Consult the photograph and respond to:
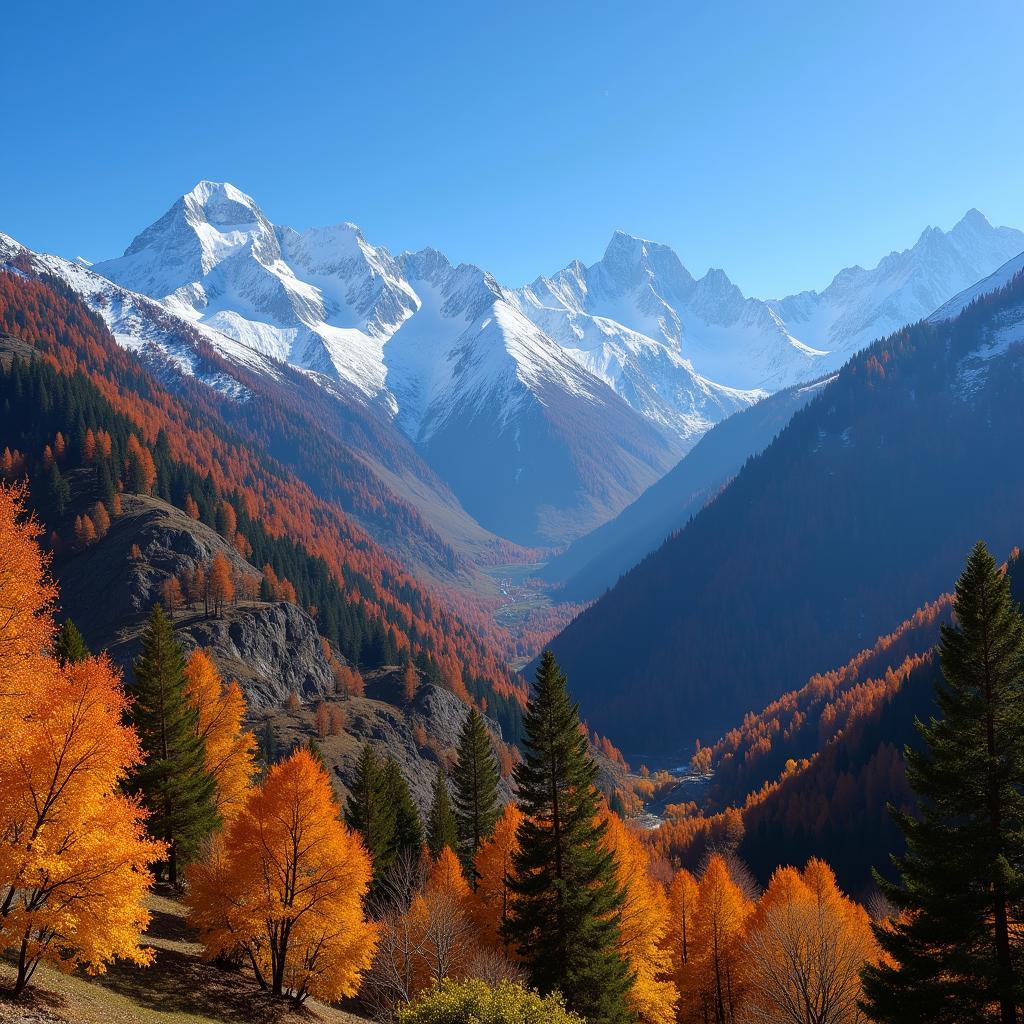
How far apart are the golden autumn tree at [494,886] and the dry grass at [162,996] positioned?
8777 mm

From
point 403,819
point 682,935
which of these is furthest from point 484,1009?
point 403,819

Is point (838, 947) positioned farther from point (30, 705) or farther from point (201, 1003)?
point (30, 705)

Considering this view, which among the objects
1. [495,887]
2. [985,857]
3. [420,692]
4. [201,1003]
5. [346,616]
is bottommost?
[201,1003]

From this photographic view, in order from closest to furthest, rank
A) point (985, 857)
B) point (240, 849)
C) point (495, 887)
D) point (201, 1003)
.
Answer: point (985, 857)
point (201, 1003)
point (240, 849)
point (495, 887)

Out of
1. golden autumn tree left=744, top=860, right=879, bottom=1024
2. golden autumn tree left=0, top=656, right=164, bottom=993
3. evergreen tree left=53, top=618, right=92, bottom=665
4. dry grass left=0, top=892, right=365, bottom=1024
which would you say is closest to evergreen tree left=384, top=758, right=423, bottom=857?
dry grass left=0, top=892, right=365, bottom=1024

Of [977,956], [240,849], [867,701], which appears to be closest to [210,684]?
[240,849]

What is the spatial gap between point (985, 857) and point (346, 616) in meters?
145

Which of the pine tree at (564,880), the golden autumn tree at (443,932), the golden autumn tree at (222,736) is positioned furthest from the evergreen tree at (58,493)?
the pine tree at (564,880)

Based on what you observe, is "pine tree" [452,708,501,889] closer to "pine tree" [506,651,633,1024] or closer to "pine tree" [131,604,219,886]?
"pine tree" [131,604,219,886]

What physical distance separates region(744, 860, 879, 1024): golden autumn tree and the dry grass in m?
22.9

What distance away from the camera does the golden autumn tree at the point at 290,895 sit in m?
36.2

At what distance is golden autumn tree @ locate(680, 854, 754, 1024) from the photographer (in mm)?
52438

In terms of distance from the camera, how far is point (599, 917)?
123ft

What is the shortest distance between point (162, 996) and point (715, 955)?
1439 inches
